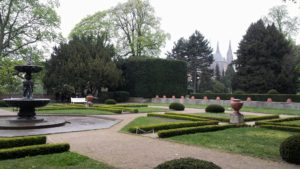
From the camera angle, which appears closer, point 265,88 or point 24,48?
point 24,48

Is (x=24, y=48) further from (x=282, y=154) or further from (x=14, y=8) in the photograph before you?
(x=282, y=154)

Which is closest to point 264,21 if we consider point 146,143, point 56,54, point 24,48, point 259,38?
point 259,38

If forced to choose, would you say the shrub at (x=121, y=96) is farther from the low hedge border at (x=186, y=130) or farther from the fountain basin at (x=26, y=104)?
the low hedge border at (x=186, y=130)

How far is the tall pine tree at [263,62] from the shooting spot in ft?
141

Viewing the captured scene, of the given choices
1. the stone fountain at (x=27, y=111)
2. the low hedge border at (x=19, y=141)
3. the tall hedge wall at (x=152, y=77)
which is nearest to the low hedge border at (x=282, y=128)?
the stone fountain at (x=27, y=111)

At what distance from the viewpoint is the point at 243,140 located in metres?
10.7

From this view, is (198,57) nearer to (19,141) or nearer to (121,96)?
(121,96)

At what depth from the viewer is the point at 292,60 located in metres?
42.7

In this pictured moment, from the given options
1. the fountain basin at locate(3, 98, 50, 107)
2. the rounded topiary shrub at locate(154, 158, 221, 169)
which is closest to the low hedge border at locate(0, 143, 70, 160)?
the rounded topiary shrub at locate(154, 158, 221, 169)

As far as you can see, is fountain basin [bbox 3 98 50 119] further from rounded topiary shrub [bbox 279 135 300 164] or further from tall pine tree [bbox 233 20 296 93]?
tall pine tree [bbox 233 20 296 93]

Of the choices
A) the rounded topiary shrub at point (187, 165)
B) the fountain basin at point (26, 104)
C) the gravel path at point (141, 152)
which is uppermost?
the fountain basin at point (26, 104)

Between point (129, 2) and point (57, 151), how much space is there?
1624 inches

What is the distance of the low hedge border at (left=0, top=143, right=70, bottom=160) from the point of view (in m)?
7.57

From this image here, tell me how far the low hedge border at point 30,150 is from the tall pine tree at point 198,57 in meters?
57.2
